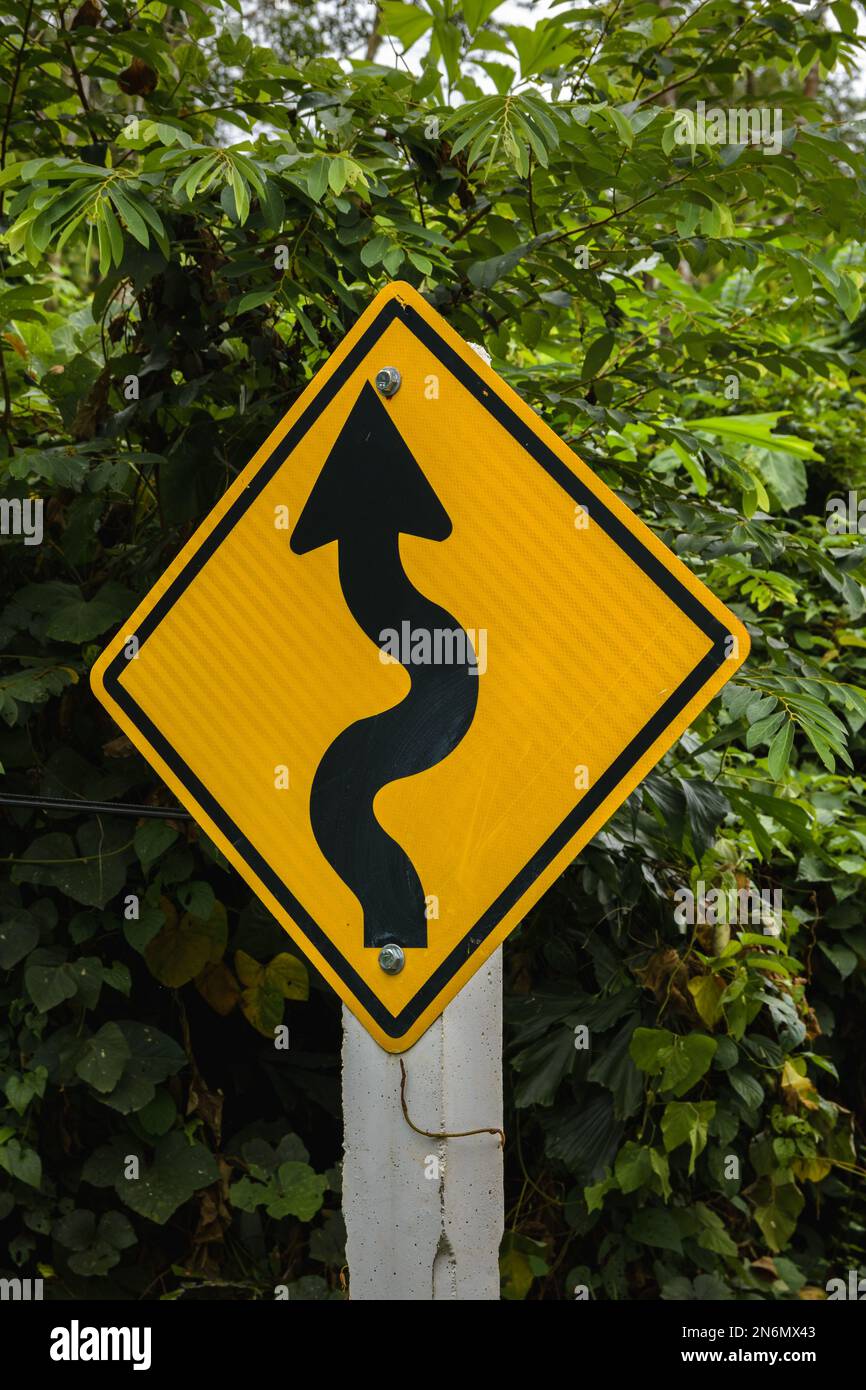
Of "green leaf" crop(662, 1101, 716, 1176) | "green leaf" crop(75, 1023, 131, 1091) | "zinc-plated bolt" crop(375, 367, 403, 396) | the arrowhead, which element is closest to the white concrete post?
the arrowhead

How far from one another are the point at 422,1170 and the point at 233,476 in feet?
5.08

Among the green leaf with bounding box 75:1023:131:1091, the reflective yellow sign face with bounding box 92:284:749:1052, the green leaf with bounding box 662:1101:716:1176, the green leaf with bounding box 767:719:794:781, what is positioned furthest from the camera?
the green leaf with bounding box 662:1101:716:1176

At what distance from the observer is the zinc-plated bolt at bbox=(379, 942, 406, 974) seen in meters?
1.29

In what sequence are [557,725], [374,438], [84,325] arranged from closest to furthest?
[557,725]
[374,438]
[84,325]

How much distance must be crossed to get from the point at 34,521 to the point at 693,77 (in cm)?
171

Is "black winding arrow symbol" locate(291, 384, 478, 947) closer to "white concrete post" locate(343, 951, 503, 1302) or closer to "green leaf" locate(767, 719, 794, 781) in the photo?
"white concrete post" locate(343, 951, 503, 1302)

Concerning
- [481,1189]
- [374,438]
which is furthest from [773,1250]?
[374,438]

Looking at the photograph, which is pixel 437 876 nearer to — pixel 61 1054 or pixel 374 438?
pixel 374 438

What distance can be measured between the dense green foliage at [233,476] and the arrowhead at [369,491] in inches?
26.6

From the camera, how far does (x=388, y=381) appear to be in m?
1.42

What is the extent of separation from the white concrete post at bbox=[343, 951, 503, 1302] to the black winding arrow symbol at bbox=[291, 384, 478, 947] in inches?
5.8

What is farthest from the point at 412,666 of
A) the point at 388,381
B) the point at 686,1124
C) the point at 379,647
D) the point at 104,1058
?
the point at 686,1124

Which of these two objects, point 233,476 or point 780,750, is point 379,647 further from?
point 233,476

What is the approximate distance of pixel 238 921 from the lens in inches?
110
